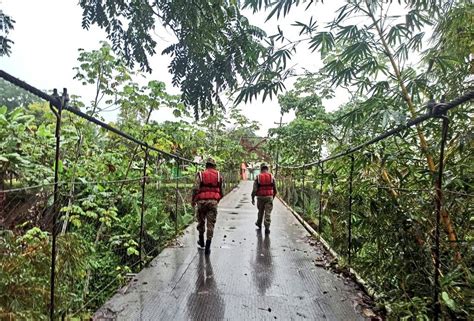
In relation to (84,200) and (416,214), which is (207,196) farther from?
(416,214)

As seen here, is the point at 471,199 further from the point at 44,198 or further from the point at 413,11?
the point at 44,198

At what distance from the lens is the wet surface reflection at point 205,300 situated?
2.51 metres

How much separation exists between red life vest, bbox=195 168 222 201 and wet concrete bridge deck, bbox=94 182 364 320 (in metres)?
0.74

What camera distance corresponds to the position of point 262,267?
381 cm

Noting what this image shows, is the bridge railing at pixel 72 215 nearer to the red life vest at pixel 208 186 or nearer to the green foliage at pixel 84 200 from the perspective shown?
the green foliage at pixel 84 200

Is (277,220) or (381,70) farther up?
(381,70)

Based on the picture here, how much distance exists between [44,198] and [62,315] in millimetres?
804

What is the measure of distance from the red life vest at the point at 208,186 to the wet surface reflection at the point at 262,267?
0.98 m

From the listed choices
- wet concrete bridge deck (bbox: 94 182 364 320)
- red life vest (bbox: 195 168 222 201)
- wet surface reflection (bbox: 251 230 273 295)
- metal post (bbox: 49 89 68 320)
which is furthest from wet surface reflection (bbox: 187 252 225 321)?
red life vest (bbox: 195 168 222 201)

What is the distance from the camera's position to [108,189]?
15.8 feet

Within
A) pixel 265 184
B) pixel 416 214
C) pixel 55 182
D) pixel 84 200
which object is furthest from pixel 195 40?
pixel 265 184

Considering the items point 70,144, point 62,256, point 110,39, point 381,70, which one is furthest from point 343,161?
point 70,144

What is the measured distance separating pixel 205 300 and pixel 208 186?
2.00m

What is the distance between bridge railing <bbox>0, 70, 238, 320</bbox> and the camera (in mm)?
1805
